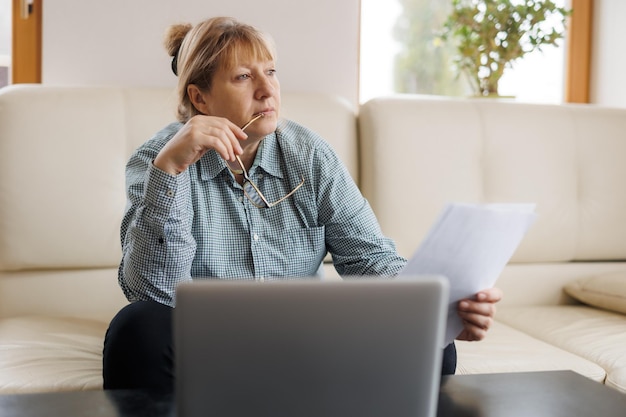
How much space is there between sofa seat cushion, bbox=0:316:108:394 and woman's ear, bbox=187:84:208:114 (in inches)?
21.6

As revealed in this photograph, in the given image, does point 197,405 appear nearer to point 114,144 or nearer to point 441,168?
point 114,144

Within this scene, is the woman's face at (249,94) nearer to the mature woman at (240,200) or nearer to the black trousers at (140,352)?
the mature woman at (240,200)

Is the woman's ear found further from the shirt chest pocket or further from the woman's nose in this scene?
the shirt chest pocket

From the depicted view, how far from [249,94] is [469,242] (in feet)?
2.50

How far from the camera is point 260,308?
0.63 metres

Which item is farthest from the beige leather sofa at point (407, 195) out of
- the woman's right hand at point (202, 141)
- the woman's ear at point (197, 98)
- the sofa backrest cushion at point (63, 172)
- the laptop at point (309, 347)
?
the laptop at point (309, 347)

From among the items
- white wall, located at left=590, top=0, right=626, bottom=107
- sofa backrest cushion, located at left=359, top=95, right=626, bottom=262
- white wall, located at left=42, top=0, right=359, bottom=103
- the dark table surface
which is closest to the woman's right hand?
the dark table surface

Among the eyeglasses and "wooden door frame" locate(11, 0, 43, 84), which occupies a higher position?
"wooden door frame" locate(11, 0, 43, 84)

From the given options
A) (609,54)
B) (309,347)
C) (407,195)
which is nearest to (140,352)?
(309,347)

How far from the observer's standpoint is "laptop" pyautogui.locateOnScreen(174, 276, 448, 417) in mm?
630

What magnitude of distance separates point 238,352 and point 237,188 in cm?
95

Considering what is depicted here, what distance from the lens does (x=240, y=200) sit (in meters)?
1.57

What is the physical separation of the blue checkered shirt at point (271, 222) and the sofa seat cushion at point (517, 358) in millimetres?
271

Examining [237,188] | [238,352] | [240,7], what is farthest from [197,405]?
[240,7]
